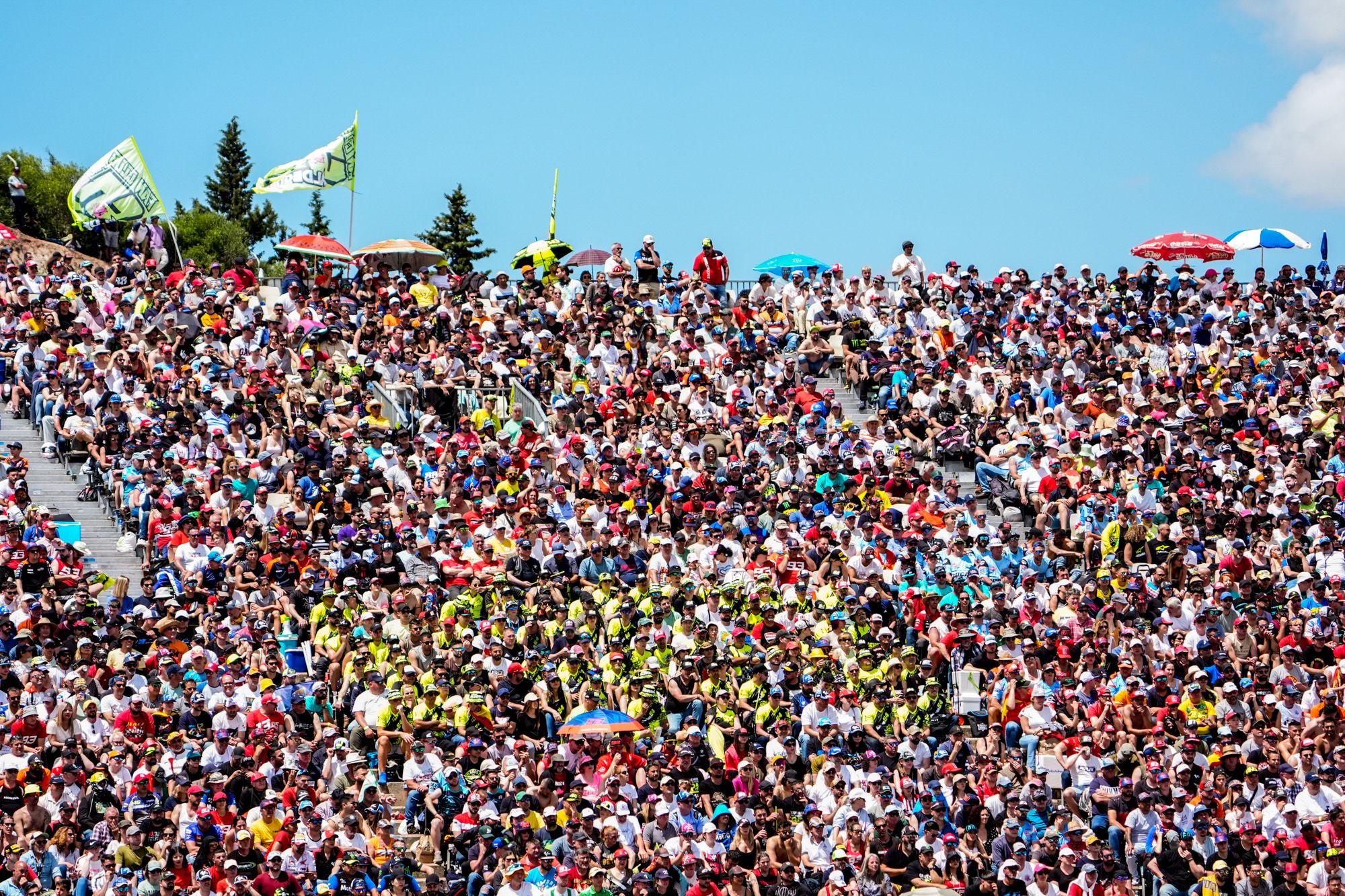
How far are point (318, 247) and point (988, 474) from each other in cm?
1253

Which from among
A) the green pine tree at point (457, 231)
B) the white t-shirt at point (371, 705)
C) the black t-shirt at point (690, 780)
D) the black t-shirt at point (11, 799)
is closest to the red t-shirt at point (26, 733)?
the black t-shirt at point (11, 799)

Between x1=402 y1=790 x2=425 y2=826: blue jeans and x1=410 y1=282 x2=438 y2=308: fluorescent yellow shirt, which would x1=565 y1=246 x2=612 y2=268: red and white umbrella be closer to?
x1=410 y1=282 x2=438 y2=308: fluorescent yellow shirt

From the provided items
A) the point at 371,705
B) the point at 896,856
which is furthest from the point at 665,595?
the point at 896,856

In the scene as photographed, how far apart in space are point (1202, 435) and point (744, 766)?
10.7 m

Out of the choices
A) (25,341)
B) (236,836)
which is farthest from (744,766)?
(25,341)

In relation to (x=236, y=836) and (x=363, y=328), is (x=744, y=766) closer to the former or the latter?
(x=236, y=836)

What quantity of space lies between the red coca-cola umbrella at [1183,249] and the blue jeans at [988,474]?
9.76 meters

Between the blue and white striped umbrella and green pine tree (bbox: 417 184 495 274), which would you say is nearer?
the blue and white striped umbrella

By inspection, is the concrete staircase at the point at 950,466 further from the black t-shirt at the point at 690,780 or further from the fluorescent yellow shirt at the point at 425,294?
the black t-shirt at the point at 690,780

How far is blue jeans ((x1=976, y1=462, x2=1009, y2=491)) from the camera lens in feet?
78.5

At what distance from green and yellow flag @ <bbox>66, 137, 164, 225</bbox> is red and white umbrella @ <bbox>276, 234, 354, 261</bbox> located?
2.08 metres

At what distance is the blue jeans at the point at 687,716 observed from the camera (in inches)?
709

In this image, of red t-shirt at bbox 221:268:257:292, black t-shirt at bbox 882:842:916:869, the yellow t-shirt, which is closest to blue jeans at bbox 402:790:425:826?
the yellow t-shirt

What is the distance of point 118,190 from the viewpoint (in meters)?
30.5
